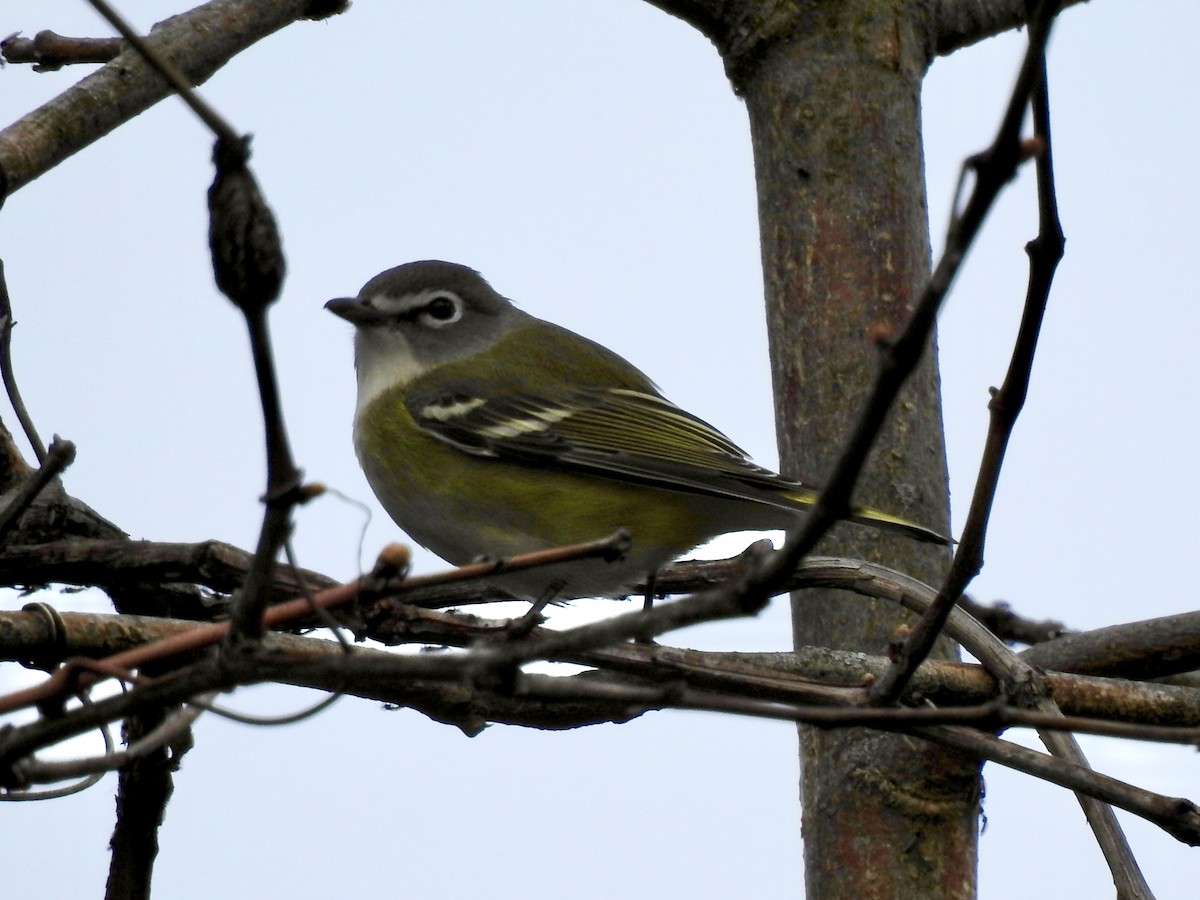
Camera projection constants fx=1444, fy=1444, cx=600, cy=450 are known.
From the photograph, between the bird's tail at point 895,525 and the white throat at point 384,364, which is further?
the white throat at point 384,364

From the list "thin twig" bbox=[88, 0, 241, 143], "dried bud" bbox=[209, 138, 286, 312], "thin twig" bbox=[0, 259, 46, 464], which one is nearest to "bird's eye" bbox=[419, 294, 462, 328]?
"thin twig" bbox=[0, 259, 46, 464]

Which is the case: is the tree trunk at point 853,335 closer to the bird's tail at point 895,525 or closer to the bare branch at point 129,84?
the bird's tail at point 895,525

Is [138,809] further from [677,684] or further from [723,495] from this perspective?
[723,495]

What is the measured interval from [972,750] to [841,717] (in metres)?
0.39

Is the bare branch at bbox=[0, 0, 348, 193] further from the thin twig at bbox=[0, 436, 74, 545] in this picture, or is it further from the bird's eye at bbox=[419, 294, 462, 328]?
the bird's eye at bbox=[419, 294, 462, 328]

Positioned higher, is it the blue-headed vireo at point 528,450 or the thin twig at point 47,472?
the blue-headed vireo at point 528,450

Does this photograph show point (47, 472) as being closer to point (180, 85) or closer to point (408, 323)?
point (180, 85)

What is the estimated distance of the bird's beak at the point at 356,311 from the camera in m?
3.90

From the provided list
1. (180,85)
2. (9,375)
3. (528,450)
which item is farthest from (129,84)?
(180,85)

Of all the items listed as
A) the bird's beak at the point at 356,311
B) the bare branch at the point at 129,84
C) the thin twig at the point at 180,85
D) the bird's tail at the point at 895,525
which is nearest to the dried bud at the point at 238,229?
the thin twig at the point at 180,85

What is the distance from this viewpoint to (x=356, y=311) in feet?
13.0

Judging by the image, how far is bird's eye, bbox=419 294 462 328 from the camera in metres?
4.12

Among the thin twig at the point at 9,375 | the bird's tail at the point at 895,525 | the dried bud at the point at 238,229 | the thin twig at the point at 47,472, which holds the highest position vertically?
the thin twig at the point at 9,375

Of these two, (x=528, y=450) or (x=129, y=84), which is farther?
(x=528, y=450)
